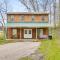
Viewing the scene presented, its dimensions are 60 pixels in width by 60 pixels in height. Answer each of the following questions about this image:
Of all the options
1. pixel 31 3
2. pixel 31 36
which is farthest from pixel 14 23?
pixel 31 3

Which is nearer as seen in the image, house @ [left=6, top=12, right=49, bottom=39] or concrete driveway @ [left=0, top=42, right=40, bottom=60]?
concrete driveway @ [left=0, top=42, right=40, bottom=60]

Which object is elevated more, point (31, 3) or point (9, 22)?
point (31, 3)

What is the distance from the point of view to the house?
50.3 m

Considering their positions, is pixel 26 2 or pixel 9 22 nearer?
pixel 9 22

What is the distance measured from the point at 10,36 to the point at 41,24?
6.86 metres

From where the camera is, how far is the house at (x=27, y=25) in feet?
165

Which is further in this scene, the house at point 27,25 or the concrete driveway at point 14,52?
the house at point 27,25

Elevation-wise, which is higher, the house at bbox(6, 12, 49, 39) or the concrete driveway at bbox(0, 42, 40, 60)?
the house at bbox(6, 12, 49, 39)

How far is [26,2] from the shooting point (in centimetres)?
5875

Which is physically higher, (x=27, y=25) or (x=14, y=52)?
(x=27, y=25)

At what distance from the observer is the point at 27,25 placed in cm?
5069

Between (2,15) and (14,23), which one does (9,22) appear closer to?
(14,23)

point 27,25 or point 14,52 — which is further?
point 27,25

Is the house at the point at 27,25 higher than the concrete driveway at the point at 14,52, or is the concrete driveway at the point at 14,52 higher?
the house at the point at 27,25
